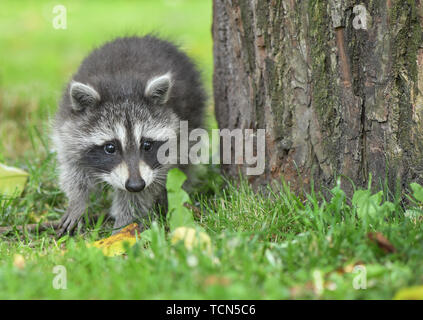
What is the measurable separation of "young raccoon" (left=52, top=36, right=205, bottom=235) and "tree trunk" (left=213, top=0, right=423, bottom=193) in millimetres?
703

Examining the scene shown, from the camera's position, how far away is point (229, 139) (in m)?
4.59

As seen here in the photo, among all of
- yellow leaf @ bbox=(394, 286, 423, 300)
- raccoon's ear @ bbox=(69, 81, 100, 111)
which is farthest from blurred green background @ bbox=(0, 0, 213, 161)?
yellow leaf @ bbox=(394, 286, 423, 300)

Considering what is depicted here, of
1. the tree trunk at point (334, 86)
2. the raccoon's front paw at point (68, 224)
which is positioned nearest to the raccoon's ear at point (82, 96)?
the raccoon's front paw at point (68, 224)

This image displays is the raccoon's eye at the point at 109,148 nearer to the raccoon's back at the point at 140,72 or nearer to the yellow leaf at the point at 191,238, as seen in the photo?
the raccoon's back at the point at 140,72

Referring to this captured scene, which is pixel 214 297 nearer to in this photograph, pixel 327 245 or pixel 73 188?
pixel 327 245

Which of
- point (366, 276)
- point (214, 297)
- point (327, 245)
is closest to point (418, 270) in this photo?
point (366, 276)

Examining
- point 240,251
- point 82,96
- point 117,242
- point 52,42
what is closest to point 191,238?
point 240,251

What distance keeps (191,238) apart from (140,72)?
6.06 feet

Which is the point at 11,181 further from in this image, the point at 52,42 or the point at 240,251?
the point at 52,42

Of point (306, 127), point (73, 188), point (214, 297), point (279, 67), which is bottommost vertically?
point (73, 188)

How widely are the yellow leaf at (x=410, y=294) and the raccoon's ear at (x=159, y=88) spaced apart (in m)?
2.43

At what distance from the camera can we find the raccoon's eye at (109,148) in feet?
13.9

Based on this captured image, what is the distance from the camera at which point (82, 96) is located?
4.21 meters

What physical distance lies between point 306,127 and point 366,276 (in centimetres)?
144
